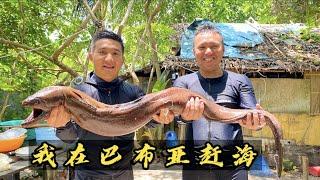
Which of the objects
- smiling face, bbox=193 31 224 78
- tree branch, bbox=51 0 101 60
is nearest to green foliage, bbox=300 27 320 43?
tree branch, bbox=51 0 101 60

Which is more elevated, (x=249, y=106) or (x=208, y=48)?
(x=208, y=48)

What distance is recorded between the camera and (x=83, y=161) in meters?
3.07

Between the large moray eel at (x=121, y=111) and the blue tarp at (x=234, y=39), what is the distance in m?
7.53

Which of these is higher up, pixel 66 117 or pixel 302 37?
pixel 302 37

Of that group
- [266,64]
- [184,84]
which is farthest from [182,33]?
[184,84]

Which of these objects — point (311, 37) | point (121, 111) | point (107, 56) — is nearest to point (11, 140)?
point (107, 56)

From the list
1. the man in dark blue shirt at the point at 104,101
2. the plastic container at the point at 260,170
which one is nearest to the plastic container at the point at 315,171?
the plastic container at the point at 260,170

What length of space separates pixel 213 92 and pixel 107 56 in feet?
3.34

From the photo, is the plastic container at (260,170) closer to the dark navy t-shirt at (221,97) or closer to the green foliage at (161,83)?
the green foliage at (161,83)

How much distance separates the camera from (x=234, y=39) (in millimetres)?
11203

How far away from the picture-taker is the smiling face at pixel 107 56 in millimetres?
2980

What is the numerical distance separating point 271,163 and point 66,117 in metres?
9.42

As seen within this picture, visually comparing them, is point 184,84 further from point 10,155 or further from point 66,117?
point 10,155

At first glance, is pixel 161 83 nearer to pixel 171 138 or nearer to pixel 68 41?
pixel 171 138
